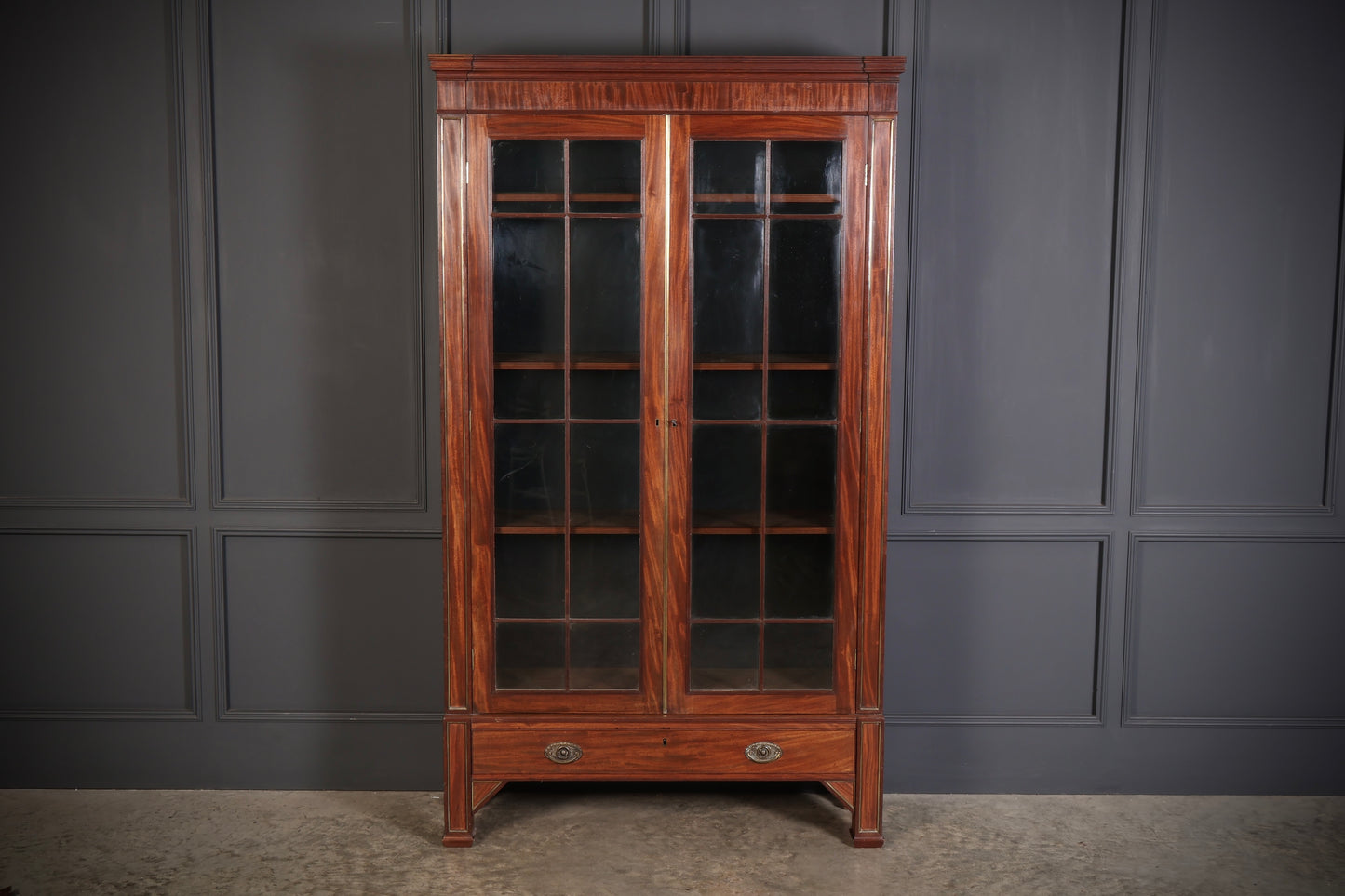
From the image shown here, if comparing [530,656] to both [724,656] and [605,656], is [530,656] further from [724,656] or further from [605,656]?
[724,656]

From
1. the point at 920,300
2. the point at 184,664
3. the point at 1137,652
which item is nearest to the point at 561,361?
the point at 920,300

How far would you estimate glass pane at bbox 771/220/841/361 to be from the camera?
2.55m

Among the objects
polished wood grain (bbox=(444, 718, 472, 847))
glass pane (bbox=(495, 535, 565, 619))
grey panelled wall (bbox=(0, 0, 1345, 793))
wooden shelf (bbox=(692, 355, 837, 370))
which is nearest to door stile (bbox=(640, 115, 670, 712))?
wooden shelf (bbox=(692, 355, 837, 370))

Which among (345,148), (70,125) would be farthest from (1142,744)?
(70,125)

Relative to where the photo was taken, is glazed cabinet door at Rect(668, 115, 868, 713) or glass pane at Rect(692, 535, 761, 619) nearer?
glazed cabinet door at Rect(668, 115, 868, 713)

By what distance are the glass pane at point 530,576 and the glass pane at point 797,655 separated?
595 mm

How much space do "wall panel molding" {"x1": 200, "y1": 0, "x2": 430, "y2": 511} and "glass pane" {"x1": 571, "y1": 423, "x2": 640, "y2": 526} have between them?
2.25 ft

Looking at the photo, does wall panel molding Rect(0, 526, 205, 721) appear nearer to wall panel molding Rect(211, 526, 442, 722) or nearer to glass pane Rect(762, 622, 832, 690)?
wall panel molding Rect(211, 526, 442, 722)

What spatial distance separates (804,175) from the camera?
2.54 m

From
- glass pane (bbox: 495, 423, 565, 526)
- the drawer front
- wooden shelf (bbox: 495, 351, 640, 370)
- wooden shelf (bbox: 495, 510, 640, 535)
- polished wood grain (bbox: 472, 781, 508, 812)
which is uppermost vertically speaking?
wooden shelf (bbox: 495, 351, 640, 370)

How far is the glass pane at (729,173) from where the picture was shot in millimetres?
2525

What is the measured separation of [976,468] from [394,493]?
1872 mm

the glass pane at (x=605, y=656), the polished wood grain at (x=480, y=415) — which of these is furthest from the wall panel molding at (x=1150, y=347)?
the polished wood grain at (x=480, y=415)

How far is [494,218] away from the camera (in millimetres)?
2545
